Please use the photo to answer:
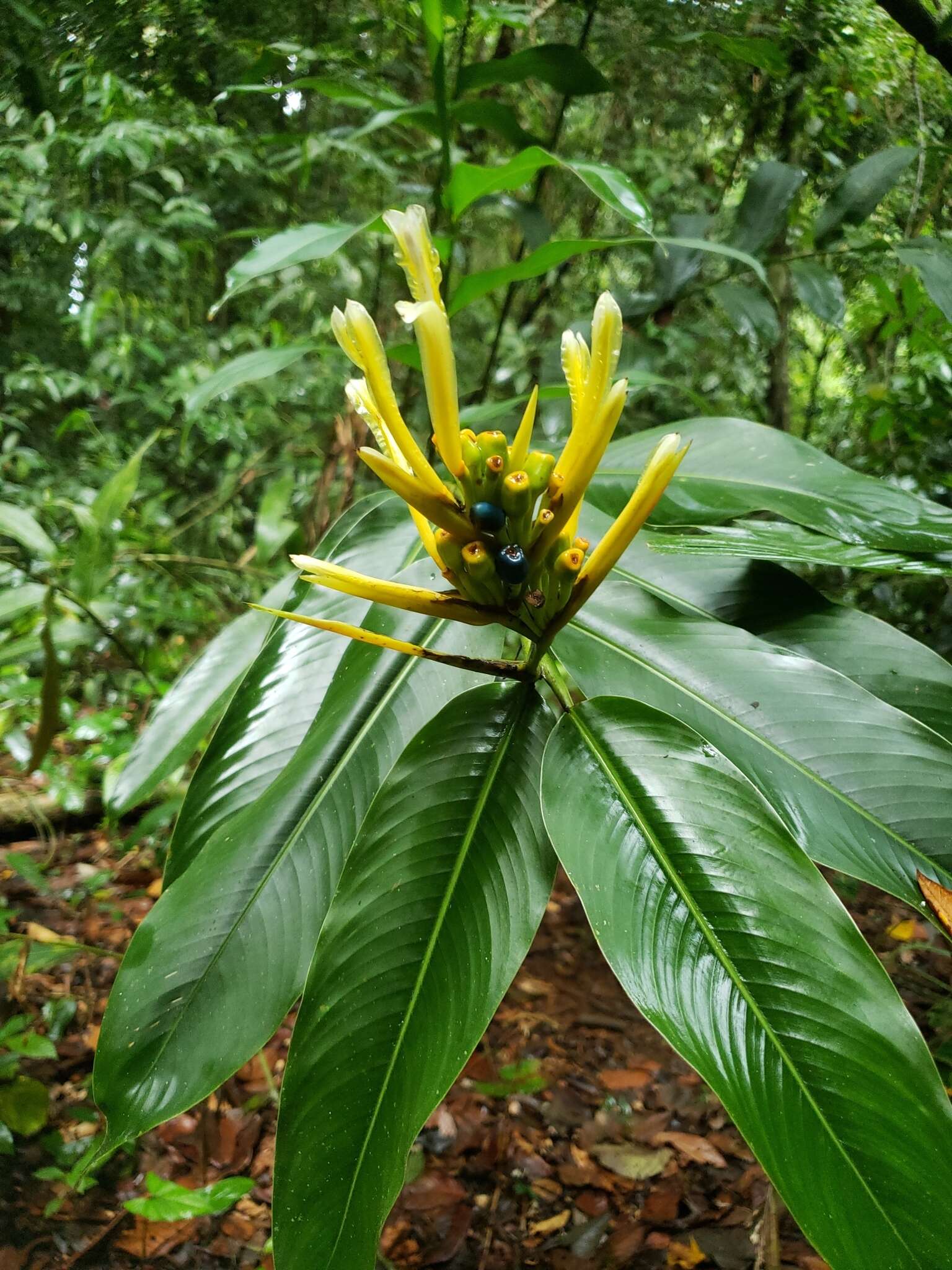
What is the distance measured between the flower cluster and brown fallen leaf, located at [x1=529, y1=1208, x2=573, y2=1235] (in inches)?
36.2

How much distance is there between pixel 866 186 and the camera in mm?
1059

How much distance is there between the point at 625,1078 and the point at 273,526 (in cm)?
122

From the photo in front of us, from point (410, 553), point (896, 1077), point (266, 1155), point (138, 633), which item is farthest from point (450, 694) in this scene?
point (138, 633)

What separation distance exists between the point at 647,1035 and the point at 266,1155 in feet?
2.31

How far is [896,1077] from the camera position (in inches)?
15.8

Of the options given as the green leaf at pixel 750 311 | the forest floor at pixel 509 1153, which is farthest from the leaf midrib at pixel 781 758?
the green leaf at pixel 750 311

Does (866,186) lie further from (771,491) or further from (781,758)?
(781,758)

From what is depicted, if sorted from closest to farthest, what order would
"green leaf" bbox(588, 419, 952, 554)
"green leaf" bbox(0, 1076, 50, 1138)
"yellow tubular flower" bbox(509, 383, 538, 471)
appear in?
"yellow tubular flower" bbox(509, 383, 538, 471)
"green leaf" bbox(588, 419, 952, 554)
"green leaf" bbox(0, 1076, 50, 1138)

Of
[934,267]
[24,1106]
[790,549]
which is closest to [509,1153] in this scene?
[24,1106]

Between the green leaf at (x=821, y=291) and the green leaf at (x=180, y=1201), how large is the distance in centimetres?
140

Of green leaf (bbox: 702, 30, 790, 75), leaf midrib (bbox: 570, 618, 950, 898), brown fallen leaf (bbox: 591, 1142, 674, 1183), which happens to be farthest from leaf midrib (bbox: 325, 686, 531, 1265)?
green leaf (bbox: 702, 30, 790, 75)

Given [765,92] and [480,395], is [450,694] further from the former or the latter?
[765,92]

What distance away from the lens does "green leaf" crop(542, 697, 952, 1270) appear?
38 cm

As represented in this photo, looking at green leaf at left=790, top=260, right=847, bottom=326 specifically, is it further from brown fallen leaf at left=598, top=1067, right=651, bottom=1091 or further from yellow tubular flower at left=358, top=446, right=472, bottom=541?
Answer: brown fallen leaf at left=598, top=1067, right=651, bottom=1091
